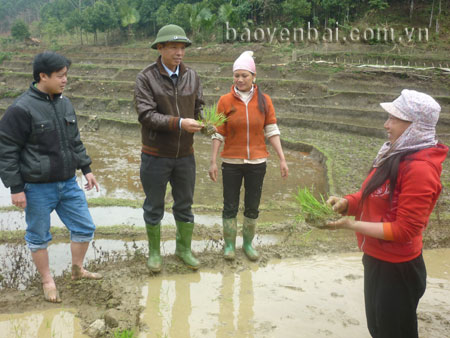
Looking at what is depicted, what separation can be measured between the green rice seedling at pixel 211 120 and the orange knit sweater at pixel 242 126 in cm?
9

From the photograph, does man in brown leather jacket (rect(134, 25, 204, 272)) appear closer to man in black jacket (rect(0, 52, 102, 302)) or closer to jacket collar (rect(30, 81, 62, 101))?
man in black jacket (rect(0, 52, 102, 302))

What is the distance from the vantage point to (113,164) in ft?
32.9

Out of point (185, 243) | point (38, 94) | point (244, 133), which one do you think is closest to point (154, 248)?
point (185, 243)

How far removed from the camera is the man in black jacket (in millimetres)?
2730

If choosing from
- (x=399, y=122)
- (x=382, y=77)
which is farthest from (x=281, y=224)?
(x=382, y=77)

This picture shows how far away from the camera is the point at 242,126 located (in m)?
3.50

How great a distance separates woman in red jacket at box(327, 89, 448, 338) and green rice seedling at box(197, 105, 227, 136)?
144 cm

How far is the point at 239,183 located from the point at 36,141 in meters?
1.75

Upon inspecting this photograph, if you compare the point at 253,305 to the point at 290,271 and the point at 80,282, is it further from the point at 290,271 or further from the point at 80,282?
the point at 80,282

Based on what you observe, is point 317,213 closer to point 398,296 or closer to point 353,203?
point 353,203

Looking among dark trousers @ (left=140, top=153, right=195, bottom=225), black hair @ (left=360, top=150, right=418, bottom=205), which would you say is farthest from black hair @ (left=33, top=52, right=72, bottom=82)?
black hair @ (left=360, top=150, right=418, bottom=205)

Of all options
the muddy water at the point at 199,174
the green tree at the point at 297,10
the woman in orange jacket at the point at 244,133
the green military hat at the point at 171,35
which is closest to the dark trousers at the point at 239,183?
the woman in orange jacket at the point at 244,133

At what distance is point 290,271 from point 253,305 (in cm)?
70

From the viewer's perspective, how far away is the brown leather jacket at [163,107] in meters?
3.12
